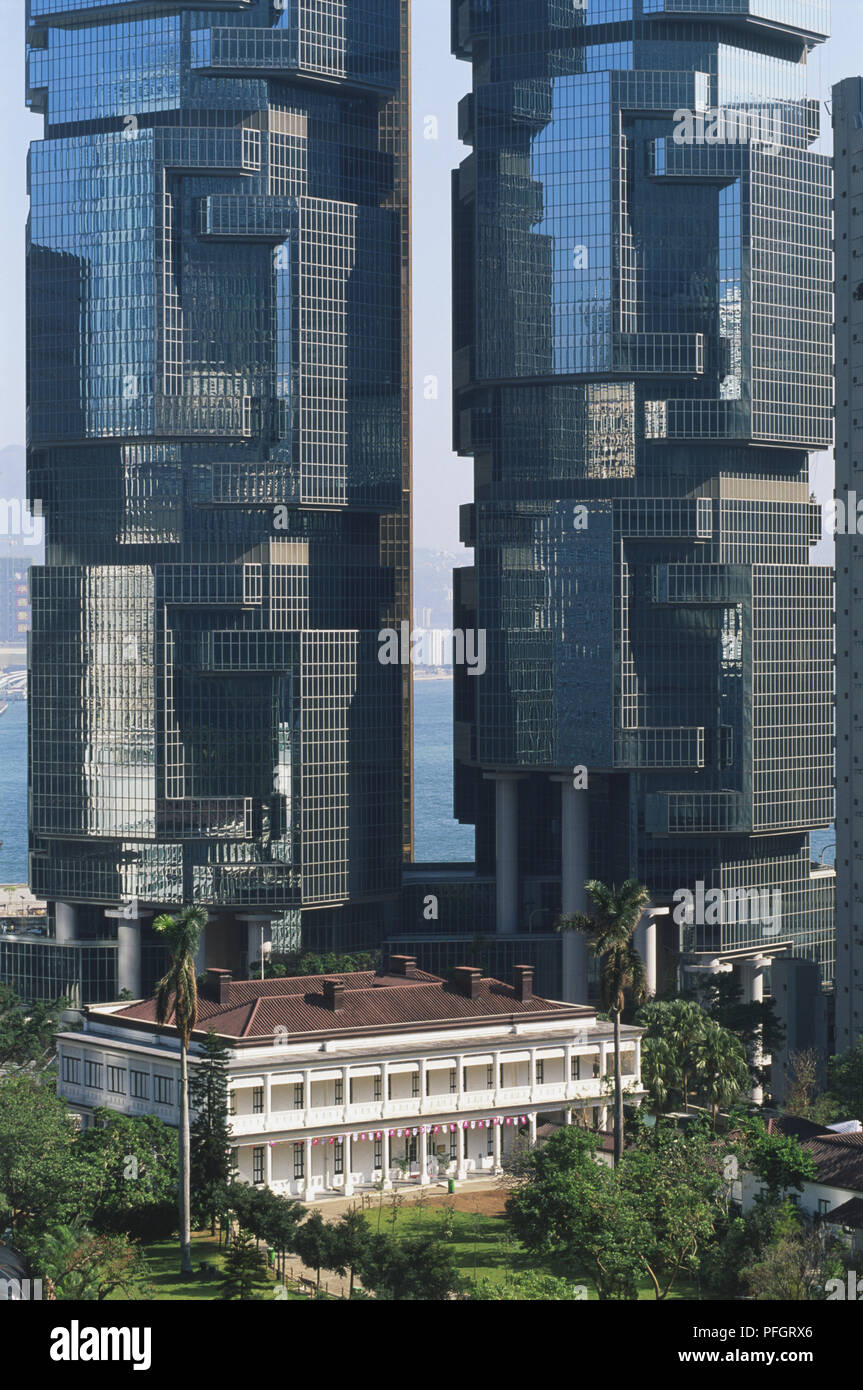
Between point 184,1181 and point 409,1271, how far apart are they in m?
21.8

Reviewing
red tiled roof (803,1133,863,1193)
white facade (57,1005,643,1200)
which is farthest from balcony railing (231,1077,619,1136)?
red tiled roof (803,1133,863,1193)

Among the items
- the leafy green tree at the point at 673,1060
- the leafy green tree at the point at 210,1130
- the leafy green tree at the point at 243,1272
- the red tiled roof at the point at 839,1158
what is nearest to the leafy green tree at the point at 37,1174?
the leafy green tree at the point at 210,1130

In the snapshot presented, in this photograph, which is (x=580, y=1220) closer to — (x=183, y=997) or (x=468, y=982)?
(x=183, y=997)

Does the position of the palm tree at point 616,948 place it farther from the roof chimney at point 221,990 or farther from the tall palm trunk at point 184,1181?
the tall palm trunk at point 184,1181

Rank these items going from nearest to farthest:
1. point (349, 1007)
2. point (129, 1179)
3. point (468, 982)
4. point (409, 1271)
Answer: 1. point (409, 1271)
2. point (129, 1179)
3. point (349, 1007)
4. point (468, 982)

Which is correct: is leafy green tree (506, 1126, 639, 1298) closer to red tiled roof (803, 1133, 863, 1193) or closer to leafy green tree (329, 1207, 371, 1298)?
leafy green tree (329, 1207, 371, 1298)

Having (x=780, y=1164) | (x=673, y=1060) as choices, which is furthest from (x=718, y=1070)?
(x=780, y=1164)

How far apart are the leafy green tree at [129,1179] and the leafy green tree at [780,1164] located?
34.6 meters

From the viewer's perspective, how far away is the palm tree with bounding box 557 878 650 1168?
14162 centimetres

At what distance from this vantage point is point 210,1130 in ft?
454

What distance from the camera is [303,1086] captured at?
479 feet

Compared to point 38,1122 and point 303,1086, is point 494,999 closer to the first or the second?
point 303,1086

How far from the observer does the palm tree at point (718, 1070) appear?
15862 centimetres
